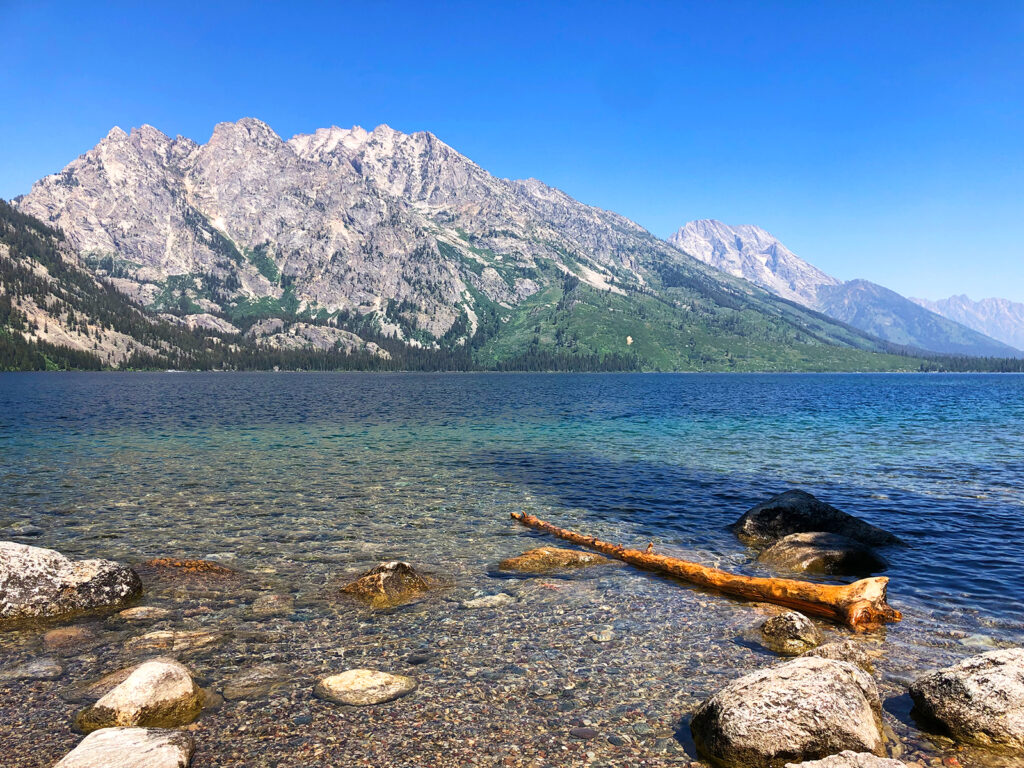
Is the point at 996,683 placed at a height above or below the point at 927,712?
above

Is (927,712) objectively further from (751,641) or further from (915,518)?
(915,518)

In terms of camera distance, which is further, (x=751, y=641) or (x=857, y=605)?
(x=857, y=605)

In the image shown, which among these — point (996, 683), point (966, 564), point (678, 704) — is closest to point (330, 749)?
point (678, 704)

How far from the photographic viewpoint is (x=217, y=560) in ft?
75.4

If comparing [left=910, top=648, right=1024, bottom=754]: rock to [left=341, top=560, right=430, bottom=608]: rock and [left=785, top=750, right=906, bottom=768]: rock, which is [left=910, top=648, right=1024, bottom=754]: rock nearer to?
[left=785, top=750, right=906, bottom=768]: rock

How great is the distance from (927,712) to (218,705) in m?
15.2

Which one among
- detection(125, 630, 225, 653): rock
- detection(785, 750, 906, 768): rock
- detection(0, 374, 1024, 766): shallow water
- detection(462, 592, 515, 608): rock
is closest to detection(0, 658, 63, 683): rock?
detection(0, 374, 1024, 766): shallow water

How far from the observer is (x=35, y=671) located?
43.6 ft

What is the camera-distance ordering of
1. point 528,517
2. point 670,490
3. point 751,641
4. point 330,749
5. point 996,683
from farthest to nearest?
point 670,490 < point 528,517 < point 751,641 < point 996,683 < point 330,749

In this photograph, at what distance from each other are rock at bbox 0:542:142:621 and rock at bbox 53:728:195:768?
398 inches

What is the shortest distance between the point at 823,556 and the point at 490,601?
49.3 ft

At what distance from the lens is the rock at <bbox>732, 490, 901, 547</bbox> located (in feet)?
88.2

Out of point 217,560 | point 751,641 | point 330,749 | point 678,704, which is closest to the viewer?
point 330,749

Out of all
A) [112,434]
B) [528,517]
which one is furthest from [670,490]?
[112,434]
